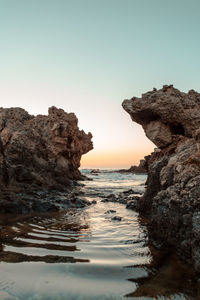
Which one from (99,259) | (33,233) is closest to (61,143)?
(33,233)

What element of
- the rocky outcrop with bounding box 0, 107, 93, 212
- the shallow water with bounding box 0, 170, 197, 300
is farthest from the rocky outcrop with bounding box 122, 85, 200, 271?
the rocky outcrop with bounding box 0, 107, 93, 212

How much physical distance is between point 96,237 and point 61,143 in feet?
92.4

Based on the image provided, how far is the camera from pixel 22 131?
27.0 metres

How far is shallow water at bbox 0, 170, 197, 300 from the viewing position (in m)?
Result: 3.41

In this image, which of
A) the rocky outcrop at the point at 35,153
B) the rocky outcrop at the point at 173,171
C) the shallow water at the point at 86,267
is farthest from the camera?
the rocky outcrop at the point at 35,153

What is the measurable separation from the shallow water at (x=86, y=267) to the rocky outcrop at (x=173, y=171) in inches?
23.4

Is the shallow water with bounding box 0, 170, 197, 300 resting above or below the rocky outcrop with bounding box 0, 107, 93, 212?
below

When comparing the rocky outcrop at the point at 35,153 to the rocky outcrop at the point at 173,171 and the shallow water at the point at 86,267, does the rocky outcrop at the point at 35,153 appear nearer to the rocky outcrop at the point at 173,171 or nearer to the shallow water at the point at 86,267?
the shallow water at the point at 86,267

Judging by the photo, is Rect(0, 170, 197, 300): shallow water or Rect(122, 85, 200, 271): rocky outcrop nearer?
Rect(0, 170, 197, 300): shallow water

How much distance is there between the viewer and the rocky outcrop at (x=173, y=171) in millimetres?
5141

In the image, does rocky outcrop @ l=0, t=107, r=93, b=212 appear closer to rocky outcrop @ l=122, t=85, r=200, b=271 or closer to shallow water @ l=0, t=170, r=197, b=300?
shallow water @ l=0, t=170, r=197, b=300

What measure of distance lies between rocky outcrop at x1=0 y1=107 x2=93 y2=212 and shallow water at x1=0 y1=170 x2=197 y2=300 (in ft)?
15.3

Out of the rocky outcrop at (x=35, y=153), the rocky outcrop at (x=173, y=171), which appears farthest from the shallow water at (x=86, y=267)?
the rocky outcrop at (x=35, y=153)

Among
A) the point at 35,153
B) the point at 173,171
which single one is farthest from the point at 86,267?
the point at 35,153
